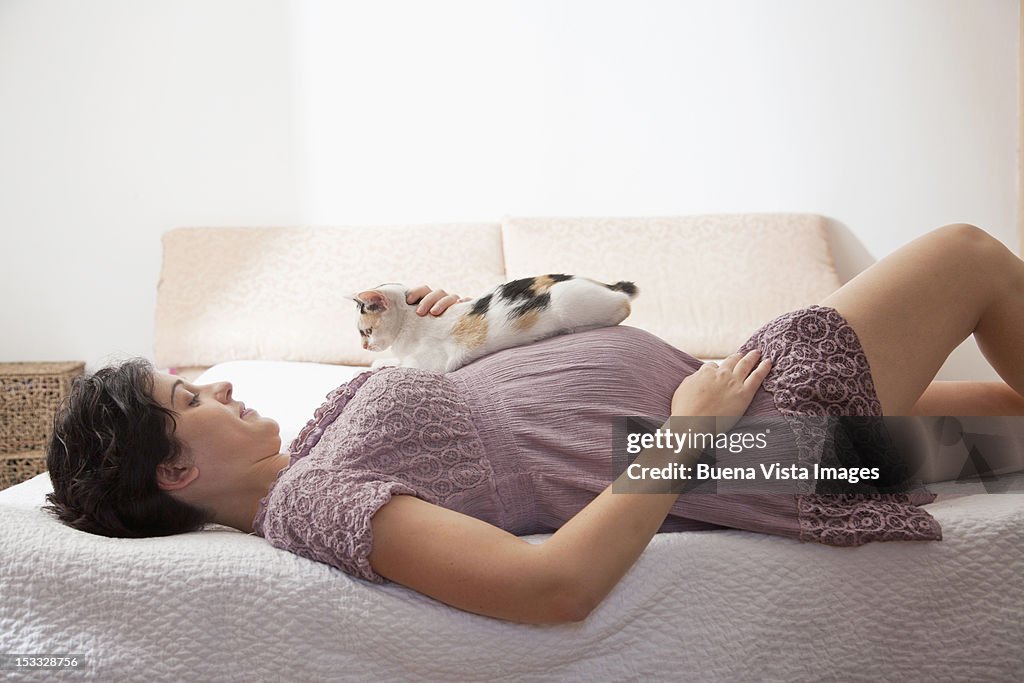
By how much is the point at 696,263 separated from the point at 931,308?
1.39m

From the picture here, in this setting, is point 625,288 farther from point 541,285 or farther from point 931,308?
point 931,308

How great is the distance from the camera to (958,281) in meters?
1.44

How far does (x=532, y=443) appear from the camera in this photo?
1290 millimetres

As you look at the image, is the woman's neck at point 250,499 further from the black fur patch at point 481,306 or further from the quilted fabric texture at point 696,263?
the quilted fabric texture at point 696,263

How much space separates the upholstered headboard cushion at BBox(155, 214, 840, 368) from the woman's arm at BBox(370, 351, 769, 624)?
1678mm

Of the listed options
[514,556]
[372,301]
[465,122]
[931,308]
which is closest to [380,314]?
[372,301]

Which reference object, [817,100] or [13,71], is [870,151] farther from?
[13,71]

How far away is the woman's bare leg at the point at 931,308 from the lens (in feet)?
4.52

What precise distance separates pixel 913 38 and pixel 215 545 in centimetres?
270

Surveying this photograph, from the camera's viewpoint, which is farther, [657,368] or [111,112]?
[111,112]

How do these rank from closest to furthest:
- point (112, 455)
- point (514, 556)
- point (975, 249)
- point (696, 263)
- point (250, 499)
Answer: point (514, 556) < point (112, 455) < point (250, 499) < point (975, 249) < point (696, 263)

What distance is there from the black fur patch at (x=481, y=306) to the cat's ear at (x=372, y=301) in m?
0.18

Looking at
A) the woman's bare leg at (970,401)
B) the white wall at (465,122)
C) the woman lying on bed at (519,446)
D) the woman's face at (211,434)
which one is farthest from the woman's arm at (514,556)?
the white wall at (465,122)

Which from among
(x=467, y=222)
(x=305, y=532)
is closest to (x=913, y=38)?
(x=467, y=222)
